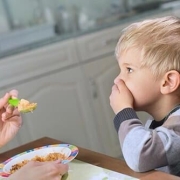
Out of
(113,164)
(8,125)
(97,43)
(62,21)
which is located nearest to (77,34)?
(97,43)

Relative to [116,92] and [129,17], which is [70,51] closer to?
[129,17]

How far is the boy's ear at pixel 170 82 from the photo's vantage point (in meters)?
1.04

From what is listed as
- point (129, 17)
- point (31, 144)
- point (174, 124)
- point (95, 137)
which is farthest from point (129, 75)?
point (129, 17)

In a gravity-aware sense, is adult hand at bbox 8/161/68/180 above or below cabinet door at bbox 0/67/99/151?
above

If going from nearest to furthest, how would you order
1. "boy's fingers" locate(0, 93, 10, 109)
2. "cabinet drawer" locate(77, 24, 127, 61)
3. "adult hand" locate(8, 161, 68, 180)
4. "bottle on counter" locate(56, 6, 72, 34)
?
1. "adult hand" locate(8, 161, 68, 180)
2. "boy's fingers" locate(0, 93, 10, 109)
3. "cabinet drawer" locate(77, 24, 127, 61)
4. "bottle on counter" locate(56, 6, 72, 34)

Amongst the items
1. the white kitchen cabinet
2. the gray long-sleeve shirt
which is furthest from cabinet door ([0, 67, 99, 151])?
the gray long-sleeve shirt

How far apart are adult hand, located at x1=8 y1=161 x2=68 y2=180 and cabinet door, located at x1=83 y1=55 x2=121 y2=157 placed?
1667 millimetres

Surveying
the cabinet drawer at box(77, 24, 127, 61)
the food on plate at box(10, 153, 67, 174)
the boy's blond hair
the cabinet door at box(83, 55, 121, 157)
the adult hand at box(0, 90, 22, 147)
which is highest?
the boy's blond hair

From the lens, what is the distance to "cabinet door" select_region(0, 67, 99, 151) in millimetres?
2383

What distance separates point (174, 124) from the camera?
990 millimetres

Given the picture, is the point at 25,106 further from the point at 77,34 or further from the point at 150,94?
the point at 77,34

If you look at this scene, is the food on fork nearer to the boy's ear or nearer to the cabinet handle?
the boy's ear

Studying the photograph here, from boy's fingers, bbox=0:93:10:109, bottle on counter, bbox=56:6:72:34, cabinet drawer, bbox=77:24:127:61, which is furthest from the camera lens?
bottle on counter, bbox=56:6:72:34

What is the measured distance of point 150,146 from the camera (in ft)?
3.11
